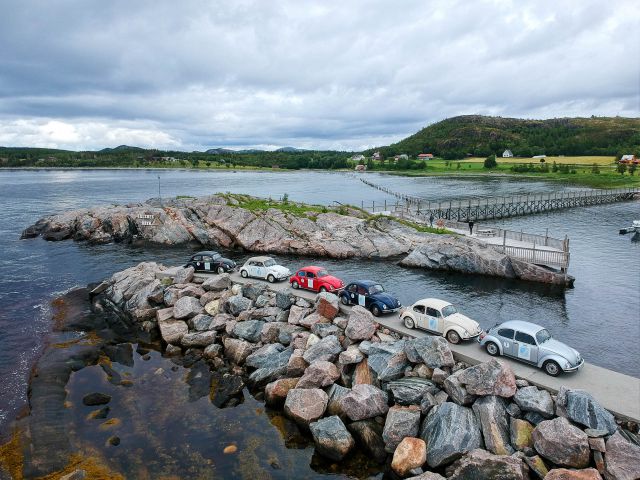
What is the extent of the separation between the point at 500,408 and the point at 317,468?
26.0 feet

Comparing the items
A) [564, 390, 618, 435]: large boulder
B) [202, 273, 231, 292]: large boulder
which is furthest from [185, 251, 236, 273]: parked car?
[564, 390, 618, 435]: large boulder

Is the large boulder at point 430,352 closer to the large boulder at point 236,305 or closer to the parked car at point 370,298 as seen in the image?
the parked car at point 370,298

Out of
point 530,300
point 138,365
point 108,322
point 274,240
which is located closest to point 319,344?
point 138,365

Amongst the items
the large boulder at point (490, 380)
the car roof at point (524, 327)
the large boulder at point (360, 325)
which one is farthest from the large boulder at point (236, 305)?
the car roof at point (524, 327)

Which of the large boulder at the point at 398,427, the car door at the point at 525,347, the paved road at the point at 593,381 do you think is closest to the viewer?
the paved road at the point at 593,381

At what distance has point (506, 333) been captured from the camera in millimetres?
21359

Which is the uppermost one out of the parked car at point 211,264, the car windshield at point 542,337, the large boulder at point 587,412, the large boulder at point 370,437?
the car windshield at point 542,337

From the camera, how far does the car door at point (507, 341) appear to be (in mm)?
21078

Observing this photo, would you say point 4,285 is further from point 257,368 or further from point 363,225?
point 363,225

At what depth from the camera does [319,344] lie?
24.3 meters

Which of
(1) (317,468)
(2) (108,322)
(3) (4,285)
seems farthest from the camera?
(3) (4,285)

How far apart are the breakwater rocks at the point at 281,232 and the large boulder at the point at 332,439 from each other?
31.4 meters

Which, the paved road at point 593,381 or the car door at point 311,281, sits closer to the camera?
the paved road at point 593,381

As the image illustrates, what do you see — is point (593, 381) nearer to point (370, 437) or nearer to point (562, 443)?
point (562, 443)
